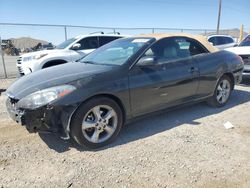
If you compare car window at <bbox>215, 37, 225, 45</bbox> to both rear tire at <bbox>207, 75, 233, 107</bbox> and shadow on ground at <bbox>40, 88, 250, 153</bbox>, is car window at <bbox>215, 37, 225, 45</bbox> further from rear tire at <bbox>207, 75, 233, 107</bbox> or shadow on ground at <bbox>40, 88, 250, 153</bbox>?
rear tire at <bbox>207, 75, 233, 107</bbox>

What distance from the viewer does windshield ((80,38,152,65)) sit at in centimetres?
448

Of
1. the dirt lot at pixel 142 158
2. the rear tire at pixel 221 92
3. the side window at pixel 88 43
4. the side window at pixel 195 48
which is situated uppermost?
the side window at pixel 195 48

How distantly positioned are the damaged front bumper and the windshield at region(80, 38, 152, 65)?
4.19ft

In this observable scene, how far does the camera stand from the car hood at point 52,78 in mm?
3820

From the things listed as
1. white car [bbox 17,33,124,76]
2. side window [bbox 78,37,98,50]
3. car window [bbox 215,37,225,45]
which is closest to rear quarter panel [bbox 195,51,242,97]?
white car [bbox 17,33,124,76]

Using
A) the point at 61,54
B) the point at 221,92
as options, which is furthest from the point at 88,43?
the point at 221,92

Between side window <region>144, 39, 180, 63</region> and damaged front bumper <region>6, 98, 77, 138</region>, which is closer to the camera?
damaged front bumper <region>6, 98, 77, 138</region>

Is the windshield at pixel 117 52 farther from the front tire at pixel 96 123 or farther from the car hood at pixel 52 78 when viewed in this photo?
the front tire at pixel 96 123

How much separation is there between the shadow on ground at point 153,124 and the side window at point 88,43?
496cm

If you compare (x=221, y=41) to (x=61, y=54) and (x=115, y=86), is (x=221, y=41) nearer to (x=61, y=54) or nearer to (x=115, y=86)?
(x=61, y=54)

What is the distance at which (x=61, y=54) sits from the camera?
860 centimetres

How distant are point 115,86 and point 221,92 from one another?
2.89 meters

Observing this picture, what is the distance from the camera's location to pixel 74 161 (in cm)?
358

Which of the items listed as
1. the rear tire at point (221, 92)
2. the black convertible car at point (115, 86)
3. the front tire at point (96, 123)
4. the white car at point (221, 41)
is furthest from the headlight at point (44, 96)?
the white car at point (221, 41)
